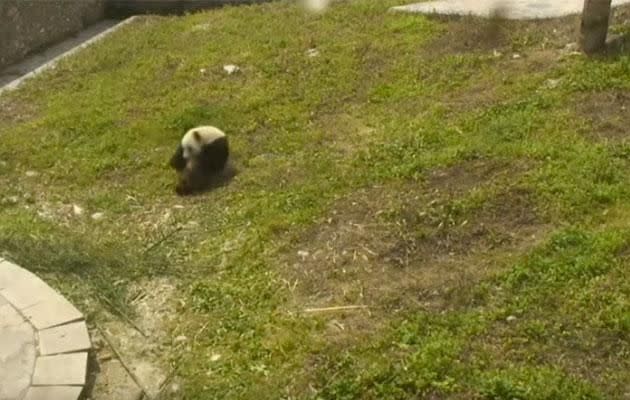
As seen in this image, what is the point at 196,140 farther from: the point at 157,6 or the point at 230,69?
the point at 157,6

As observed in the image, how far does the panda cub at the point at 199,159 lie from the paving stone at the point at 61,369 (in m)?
2.19

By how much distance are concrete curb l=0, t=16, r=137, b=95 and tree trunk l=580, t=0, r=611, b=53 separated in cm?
507

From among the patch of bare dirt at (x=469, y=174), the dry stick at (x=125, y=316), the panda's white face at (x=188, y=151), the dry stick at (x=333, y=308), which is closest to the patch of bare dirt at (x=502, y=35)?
the patch of bare dirt at (x=469, y=174)

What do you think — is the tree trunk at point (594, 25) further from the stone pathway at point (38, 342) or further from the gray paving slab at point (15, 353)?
the gray paving slab at point (15, 353)

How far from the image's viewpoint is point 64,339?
4.43m

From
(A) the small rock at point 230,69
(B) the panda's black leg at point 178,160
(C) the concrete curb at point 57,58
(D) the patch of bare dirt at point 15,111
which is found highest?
(B) the panda's black leg at point 178,160

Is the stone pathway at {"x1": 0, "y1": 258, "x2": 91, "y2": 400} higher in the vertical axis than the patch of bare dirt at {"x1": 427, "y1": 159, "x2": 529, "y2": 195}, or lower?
higher

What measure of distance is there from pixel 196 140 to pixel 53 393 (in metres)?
2.79

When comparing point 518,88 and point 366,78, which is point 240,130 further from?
point 518,88

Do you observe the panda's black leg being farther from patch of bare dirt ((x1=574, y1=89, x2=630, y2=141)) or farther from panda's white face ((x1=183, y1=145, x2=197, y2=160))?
patch of bare dirt ((x1=574, y1=89, x2=630, y2=141))

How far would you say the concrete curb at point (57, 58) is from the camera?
9.15m

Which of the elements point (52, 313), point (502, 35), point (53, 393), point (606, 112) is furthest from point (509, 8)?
point (53, 393)

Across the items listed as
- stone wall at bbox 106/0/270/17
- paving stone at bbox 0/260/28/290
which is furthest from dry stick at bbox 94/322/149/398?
stone wall at bbox 106/0/270/17

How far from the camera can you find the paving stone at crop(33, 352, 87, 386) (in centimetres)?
414
